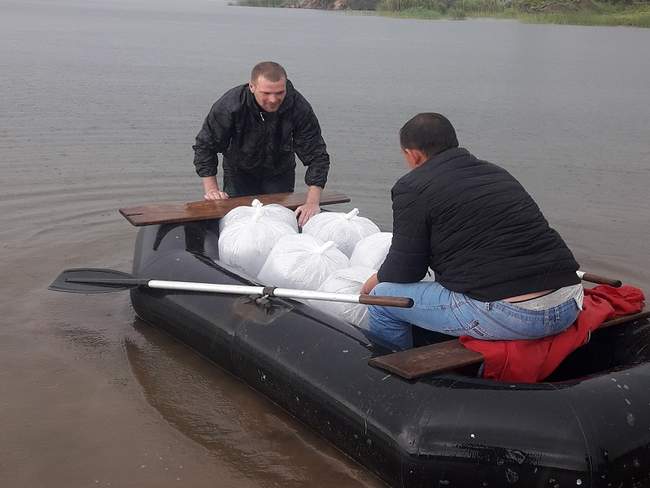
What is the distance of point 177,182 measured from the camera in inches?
361

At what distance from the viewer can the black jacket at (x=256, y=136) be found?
620 centimetres

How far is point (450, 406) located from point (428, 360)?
0.90ft

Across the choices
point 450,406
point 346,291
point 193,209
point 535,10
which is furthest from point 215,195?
point 535,10

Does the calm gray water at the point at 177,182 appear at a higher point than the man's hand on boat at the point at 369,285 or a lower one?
lower

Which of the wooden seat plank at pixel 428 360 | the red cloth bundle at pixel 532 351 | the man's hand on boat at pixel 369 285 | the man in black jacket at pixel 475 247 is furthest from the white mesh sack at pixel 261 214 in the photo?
the red cloth bundle at pixel 532 351

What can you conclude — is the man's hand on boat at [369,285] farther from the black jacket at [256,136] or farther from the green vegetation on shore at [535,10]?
the green vegetation on shore at [535,10]

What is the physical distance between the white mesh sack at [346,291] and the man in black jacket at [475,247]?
0.65 m

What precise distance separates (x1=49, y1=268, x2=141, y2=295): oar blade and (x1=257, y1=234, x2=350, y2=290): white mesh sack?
0.83 m

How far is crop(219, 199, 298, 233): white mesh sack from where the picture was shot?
5680 millimetres

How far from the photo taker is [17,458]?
4047 millimetres

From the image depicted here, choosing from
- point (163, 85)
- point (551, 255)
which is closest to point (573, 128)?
point (163, 85)

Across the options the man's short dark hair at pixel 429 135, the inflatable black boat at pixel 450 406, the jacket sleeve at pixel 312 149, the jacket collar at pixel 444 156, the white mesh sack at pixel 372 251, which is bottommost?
the inflatable black boat at pixel 450 406

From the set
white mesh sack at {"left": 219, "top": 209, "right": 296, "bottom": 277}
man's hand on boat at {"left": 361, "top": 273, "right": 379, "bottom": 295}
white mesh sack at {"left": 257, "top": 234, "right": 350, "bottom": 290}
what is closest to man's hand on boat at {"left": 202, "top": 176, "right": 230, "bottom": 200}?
white mesh sack at {"left": 219, "top": 209, "right": 296, "bottom": 277}

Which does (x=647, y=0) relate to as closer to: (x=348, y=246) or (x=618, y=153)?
(x=618, y=153)
